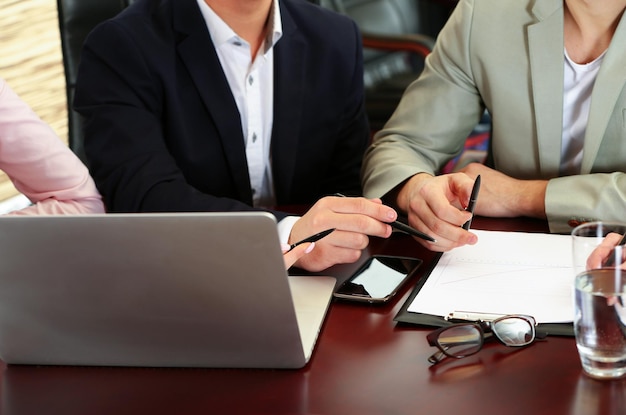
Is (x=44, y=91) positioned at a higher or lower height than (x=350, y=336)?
lower

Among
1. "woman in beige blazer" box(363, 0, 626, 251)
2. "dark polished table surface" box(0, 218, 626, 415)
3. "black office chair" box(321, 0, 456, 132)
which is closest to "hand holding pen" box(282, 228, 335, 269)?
"dark polished table surface" box(0, 218, 626, 415)

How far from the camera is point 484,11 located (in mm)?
1518

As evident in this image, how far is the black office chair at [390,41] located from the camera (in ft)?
9.56

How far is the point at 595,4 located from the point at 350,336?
2.65 feet

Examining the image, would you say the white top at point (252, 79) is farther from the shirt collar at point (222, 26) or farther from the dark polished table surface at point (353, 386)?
the dark polished table surface at point (353, 386)

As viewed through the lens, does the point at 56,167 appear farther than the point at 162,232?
Yes

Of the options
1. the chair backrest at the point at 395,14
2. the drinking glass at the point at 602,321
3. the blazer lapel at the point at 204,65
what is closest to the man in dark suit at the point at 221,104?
the blazer lapel at the point at 204,65

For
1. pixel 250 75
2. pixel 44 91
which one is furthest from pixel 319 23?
pixel 44 91

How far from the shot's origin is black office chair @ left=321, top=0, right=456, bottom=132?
2.91m

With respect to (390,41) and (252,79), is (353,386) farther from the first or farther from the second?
(390,41)

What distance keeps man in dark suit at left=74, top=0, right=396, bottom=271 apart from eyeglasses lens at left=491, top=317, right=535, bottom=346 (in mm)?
544

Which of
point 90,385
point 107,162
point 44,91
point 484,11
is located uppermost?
point 484,11

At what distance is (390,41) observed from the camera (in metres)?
2.94

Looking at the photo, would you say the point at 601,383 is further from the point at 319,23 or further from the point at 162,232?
the point at 319,23
